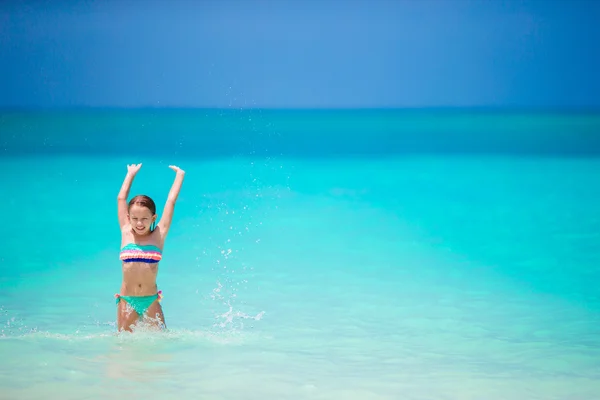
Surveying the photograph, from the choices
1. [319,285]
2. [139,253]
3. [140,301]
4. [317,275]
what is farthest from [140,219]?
[317,275]

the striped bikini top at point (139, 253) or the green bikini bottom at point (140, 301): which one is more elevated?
the striped bikini top at point (139, 253)

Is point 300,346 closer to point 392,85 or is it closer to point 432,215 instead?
point 432,215

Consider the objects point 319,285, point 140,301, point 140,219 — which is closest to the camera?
point 140,219

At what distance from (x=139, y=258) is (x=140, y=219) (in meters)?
0.16

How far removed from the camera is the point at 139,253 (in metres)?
3.43

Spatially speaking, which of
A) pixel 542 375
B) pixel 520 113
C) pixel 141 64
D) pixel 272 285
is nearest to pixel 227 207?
pixel 272 285

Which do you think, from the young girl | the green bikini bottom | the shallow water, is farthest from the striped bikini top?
the shallow water

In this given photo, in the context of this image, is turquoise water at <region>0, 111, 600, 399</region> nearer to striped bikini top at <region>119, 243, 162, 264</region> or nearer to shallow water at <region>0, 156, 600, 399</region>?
shallow water at <region>0, 156, 600, 399</region>

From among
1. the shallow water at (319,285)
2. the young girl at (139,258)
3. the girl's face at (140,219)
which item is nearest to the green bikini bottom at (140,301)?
the young girl at (139,258)

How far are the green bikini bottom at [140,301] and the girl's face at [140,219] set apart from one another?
25 cm

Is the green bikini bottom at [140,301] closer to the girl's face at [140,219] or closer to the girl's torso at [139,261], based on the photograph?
the girl's torso at [139,261]

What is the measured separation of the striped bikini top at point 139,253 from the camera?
343 cm

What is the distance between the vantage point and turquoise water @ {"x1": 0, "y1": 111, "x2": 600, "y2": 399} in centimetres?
323

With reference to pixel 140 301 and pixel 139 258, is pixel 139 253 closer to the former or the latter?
pixel 139 258
